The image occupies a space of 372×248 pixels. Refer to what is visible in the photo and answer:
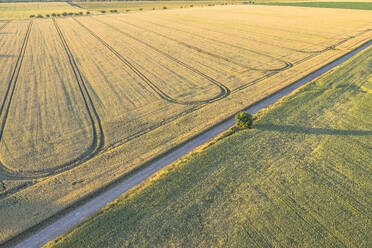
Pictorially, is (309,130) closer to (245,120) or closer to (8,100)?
(245,120)

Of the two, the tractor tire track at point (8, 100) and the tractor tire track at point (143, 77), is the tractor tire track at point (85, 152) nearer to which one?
the tractor tire track at point (8, 100)

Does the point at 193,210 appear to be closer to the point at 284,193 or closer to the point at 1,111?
the point at 284,193

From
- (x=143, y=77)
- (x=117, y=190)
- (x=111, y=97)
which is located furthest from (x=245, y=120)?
(x=143, y=77)

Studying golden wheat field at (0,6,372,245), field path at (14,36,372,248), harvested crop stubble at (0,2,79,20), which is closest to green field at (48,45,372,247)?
field path at (14,36,372,248)

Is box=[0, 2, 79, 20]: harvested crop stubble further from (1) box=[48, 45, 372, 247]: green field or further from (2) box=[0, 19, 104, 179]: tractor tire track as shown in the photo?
(1) box=[48, 45, 372, 247]: green field

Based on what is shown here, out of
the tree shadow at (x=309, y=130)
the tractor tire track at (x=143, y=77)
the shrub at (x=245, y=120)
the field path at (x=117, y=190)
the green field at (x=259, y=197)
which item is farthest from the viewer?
the tractor tire track at (x=143, y=77)

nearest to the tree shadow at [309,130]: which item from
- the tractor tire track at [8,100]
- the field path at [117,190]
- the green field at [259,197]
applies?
the green field at [259,197]

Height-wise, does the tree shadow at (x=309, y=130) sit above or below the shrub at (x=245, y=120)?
below
